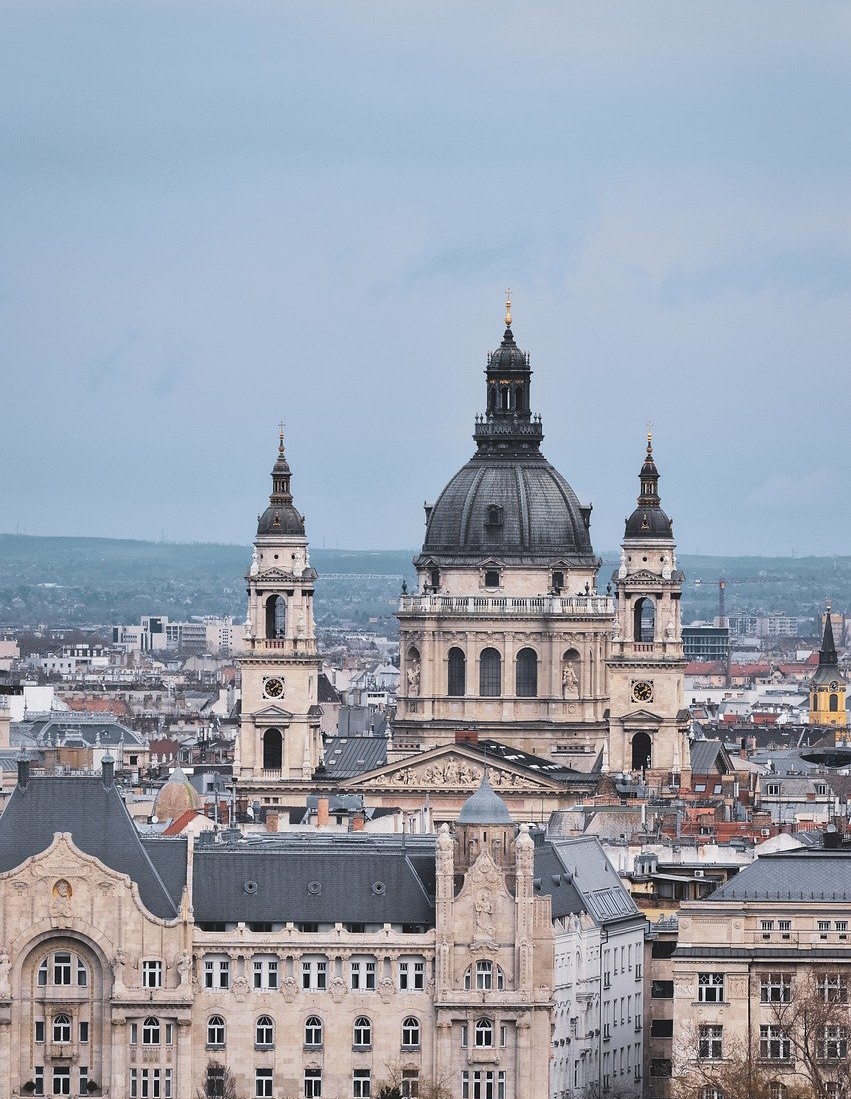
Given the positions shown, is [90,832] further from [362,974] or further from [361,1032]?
[361,1032]

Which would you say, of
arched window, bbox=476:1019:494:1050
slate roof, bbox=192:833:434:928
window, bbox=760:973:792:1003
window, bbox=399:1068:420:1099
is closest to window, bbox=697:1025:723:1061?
window, bbox=760:973:792:1003

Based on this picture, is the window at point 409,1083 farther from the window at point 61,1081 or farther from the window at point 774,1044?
the window at point 774,1044

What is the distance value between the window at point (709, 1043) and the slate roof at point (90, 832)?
1409 cm

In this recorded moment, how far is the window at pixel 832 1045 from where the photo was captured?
140375 millimetres

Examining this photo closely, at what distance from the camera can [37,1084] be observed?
142 m

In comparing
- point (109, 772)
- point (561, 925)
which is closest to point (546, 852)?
point (561, 925)

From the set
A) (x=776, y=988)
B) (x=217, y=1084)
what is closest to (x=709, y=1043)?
(x=776, y=988)

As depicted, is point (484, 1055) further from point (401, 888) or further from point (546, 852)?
point (546, 852)

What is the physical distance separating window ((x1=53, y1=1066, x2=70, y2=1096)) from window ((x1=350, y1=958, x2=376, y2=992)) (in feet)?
25.3

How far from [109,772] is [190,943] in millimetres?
6149

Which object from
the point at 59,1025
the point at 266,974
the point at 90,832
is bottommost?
the point at 59,1025

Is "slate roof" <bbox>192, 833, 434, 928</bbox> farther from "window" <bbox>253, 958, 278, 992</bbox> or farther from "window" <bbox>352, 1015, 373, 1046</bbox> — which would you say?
"window" <bbox>352, 1015, 373, 1046</bbox>

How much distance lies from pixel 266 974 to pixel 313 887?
2.78m

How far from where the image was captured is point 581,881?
157 metres
